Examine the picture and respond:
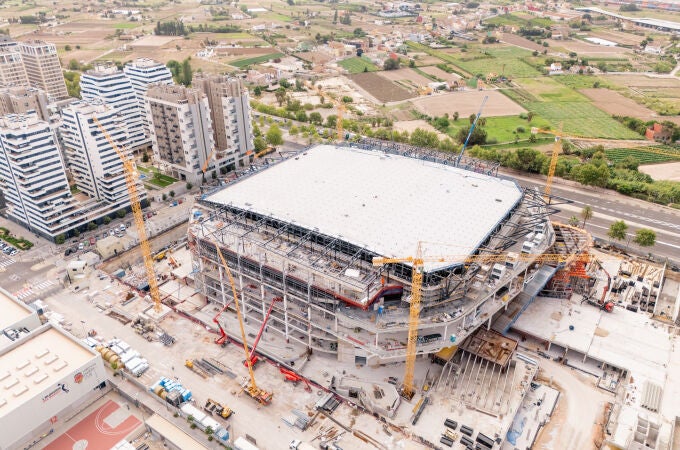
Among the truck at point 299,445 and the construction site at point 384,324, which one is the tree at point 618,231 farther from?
the truck at point 299,445

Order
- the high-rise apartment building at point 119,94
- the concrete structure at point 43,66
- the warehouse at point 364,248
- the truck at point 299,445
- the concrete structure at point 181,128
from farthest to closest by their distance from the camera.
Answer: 1. the concrete structure at point 43,66
2. the high-rise apartment building at point 119,94
3. the concrete structure at point 181,128
4. the warehouse at point 364,248
5. the truck at point 299,445

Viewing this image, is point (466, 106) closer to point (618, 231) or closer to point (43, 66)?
point (618, 231)

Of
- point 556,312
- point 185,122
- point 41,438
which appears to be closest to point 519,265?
point 556,312

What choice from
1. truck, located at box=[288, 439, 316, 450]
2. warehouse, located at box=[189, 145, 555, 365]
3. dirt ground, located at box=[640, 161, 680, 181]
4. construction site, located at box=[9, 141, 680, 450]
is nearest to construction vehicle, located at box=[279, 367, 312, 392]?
construction site, located at box=[9, 141, 680, 450]

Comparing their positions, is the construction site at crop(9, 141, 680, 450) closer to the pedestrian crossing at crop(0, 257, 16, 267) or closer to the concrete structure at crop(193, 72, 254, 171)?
the pedestrian crossing at crop(0, 257, 16, 267)

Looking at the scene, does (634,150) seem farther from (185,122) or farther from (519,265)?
A: (185,122)

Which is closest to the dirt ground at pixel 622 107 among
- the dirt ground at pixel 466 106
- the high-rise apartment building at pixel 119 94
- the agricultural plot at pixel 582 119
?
the agricultural plot at pixel 582 119

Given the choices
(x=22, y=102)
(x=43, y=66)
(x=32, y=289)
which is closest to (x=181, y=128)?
(x=22, y=102)
